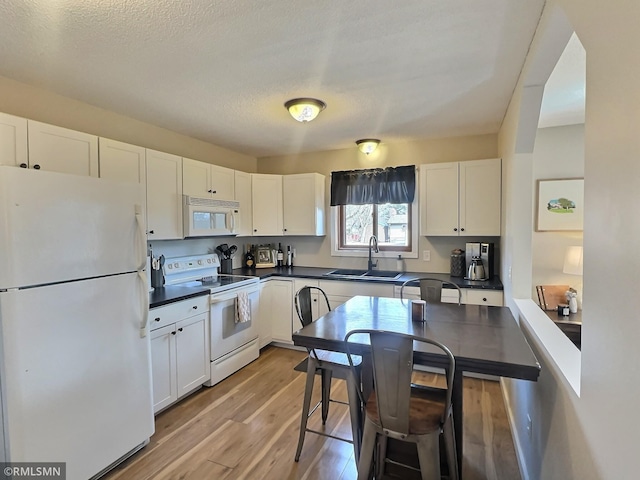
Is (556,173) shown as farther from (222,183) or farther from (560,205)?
(222,183)

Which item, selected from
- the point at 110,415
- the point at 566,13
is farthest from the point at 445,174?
the point at 110,415

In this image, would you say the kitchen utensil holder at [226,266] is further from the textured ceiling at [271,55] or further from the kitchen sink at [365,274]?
the textured ceiling at [271,55]

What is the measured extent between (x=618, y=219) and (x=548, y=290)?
2903mm

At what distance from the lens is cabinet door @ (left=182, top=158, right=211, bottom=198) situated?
325 centimetres

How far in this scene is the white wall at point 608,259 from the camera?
73 centimetres

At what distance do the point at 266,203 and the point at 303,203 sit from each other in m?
0.47

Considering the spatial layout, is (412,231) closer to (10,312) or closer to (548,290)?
(548,290)

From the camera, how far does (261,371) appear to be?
3.37 m

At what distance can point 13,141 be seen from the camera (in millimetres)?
2043

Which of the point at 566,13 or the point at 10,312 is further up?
the point at 566,13

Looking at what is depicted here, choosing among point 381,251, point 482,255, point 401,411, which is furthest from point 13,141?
point 482,255

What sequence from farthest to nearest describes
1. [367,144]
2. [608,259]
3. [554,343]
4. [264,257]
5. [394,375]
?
[264,257] < [367,144] < [554,343] < [394,375] < [608,259]

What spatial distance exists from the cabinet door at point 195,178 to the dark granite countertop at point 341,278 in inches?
42.5

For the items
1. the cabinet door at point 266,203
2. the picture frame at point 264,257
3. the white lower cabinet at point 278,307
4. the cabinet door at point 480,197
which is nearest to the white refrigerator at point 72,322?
the white lower cabinet at point 278,307
